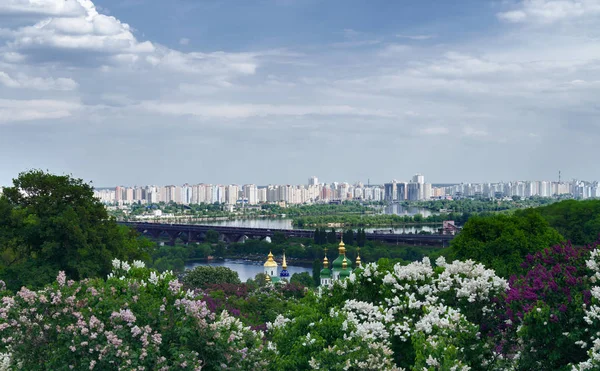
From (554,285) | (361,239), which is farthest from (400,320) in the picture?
(361,239)

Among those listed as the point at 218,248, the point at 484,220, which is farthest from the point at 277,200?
the point at 484,220

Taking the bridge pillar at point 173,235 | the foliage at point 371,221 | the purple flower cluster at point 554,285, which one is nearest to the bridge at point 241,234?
the bridge pillar at point 173,235

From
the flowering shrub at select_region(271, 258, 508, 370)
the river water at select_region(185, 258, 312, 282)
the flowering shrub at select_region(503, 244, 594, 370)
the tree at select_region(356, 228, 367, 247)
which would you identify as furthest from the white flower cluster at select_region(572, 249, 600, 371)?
the tree at select_region(356, 228, 367, 247)

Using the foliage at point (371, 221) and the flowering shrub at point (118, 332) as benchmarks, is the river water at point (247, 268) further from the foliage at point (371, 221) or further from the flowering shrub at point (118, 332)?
the foliage at point (371, 221)

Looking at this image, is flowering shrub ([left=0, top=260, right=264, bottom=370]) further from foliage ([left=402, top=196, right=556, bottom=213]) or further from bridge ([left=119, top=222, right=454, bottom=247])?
foliage ([left=402, top=196, right=556, bottom=213])

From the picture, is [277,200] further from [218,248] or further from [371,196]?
[218,248]

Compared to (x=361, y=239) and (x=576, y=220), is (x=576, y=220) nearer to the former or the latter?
(x=576, y=220)
